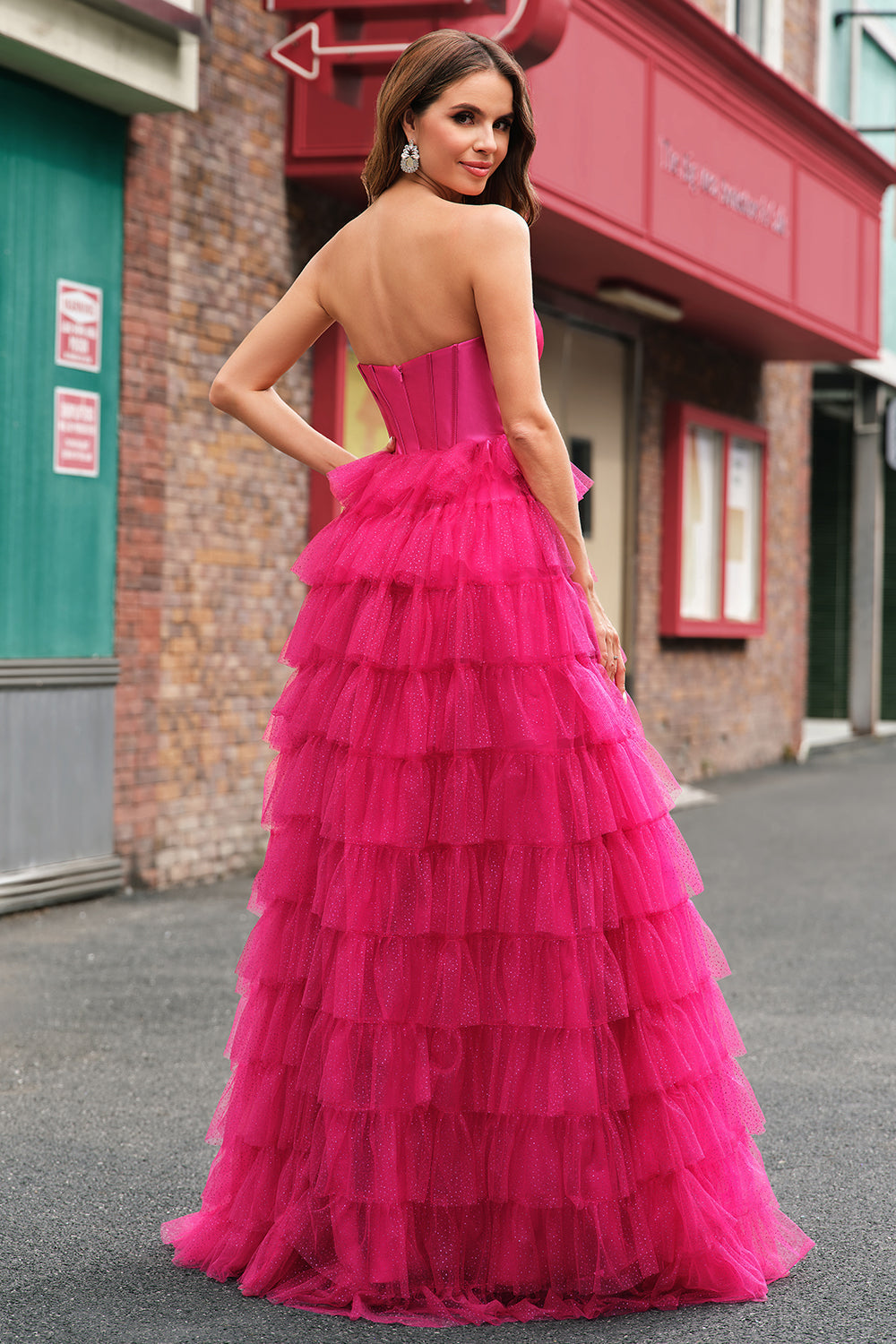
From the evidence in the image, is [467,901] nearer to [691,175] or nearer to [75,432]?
[75,432]

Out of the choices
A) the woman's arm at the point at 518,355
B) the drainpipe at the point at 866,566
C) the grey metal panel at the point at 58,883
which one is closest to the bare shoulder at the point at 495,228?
the woman's arm at the point at 518,355

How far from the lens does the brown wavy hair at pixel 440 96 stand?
2.83 metres

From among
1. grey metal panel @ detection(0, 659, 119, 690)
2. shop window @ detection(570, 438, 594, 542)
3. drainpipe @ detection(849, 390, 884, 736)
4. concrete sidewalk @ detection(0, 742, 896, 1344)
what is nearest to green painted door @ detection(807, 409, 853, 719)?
drainpipe @ detection(849, 390, 884, 736)

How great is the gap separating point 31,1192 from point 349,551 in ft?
5.37

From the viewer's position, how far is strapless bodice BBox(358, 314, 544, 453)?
9.36ft

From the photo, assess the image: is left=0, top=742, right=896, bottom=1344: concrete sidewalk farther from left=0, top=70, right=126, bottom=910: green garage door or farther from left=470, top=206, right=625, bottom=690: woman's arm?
left=470, top=206, right=625, bottom=690: woman's arm

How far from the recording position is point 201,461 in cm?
762

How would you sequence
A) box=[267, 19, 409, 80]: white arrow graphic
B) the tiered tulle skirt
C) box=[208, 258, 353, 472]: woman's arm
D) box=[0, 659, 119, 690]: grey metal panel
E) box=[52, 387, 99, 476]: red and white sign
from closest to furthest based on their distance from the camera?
the tiered tulle skirt → box=[208, 258, 353, 472]: woman's arm → box=[0, 659, 119, 690]: grey metal panel → box=[52, 387, 99, 476]: red and white sign → box=[267, 19, 409, 80]: white arrow graphic

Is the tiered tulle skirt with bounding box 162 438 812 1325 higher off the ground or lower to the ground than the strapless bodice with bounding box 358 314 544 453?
lower

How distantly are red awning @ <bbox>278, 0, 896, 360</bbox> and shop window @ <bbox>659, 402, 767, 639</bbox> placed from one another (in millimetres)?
853

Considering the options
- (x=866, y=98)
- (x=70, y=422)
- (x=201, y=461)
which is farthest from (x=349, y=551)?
(x=866, y=98)

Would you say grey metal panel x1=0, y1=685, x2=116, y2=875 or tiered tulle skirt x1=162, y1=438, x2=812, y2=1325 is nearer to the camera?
tiered tulle skirt x1=162, y1=438, x2=812, y2=1325

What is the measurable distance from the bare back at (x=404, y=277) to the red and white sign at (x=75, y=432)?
416 centimetres

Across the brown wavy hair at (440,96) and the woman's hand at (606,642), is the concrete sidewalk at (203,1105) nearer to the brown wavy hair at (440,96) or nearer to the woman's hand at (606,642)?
the woman's hand at (606,642)
